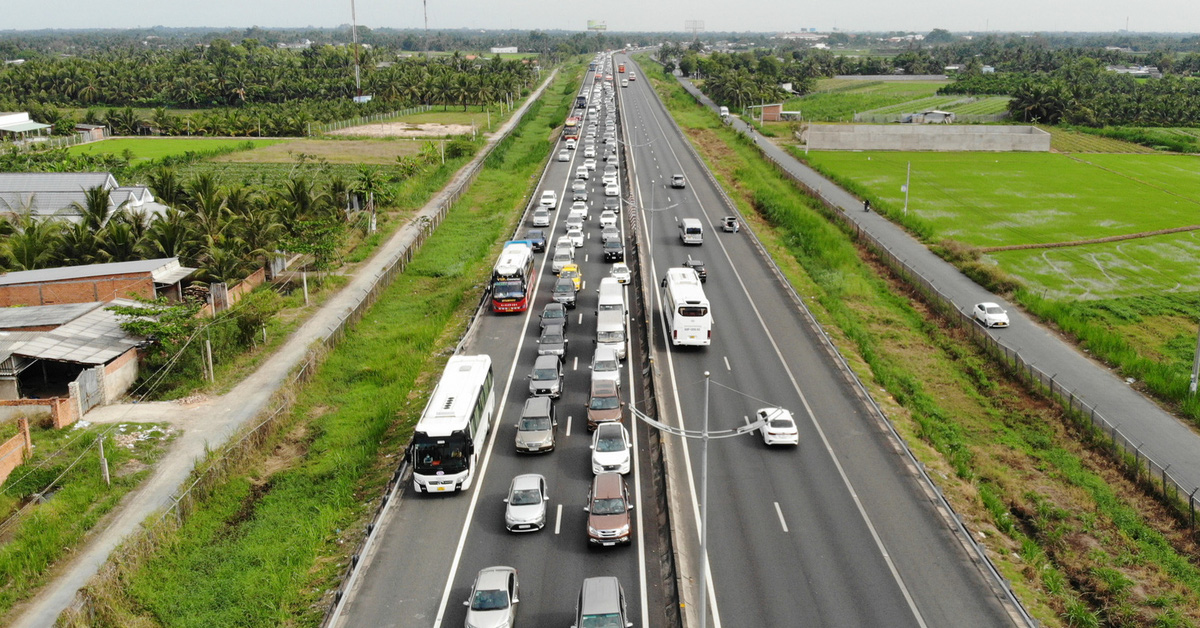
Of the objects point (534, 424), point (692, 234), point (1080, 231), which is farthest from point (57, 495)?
point (1080, 231)

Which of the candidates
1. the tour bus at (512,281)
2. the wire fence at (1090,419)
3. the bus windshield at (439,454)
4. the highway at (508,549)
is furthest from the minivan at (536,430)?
the wire fence at (1090,419)

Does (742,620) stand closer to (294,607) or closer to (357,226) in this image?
(294,607)

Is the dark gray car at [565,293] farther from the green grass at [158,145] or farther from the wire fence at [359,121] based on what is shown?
the wire fence at [359,121]

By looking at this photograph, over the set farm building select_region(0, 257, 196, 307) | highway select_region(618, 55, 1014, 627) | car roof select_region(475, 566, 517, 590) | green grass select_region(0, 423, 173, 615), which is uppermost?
farm building select_region(0, 257, 196, 307)

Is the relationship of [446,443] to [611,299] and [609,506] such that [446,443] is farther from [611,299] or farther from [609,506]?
[611,299]

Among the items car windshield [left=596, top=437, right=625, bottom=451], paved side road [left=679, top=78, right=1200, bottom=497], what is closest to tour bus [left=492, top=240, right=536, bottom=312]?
car windshield [left=596, top=437, right=625, bottom=451]

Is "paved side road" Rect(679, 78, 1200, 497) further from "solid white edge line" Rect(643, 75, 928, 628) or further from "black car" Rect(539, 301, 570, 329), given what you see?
"black car" Rect(539, 301, 570, 329)
